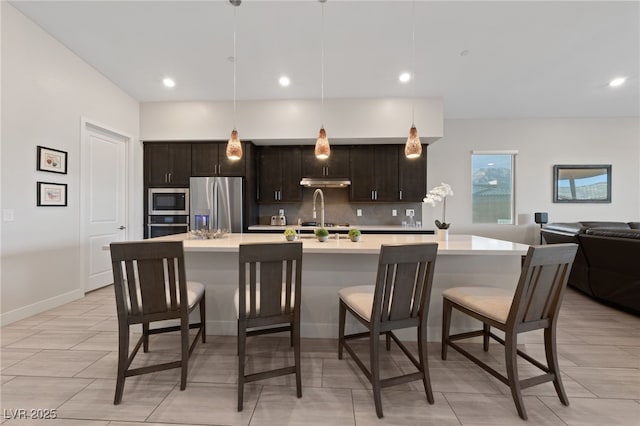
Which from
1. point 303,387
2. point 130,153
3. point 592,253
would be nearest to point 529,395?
point 303,387

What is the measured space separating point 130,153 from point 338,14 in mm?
3753

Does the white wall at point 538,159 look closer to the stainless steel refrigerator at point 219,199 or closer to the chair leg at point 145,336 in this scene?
the stainless steel refrigerator at point 219,199

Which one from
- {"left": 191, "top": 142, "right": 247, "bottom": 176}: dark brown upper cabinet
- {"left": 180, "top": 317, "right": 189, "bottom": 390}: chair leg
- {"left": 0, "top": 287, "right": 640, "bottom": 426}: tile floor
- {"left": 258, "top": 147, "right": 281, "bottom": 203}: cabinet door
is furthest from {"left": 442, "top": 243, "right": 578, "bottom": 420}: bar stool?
{"left": 191, "top": 142, "right": 247, "bottom": 176}: dark brown upper cabinet

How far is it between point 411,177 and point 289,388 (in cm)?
Result: 390

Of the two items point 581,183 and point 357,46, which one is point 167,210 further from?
point 581,183

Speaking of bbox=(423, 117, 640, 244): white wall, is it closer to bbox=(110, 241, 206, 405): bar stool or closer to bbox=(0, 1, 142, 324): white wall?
bbox=(110, 241, 206, 405): bar stool

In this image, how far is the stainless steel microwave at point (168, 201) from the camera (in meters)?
4.53

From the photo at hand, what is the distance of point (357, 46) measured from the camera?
304cm

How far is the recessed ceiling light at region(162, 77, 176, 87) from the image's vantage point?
12.4 ft

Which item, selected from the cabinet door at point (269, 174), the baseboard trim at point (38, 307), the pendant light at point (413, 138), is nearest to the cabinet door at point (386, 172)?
the pendant light at point (413, 138)

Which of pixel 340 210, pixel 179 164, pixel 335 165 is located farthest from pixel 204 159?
pixel 340 210

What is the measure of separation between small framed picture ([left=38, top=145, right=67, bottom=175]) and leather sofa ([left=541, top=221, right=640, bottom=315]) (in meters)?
6.21

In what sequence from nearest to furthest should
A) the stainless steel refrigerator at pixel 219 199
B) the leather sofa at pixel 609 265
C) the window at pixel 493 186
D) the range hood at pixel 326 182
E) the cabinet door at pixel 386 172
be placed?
the leather sofa at pixel 609 265, the stainless steel refrigerator at pixel 219 199, the range hood at pixel 326 182, the cabinet door at pixel 386 172, the window at pixel 493 186

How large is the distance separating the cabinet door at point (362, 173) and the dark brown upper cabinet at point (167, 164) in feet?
9.09
